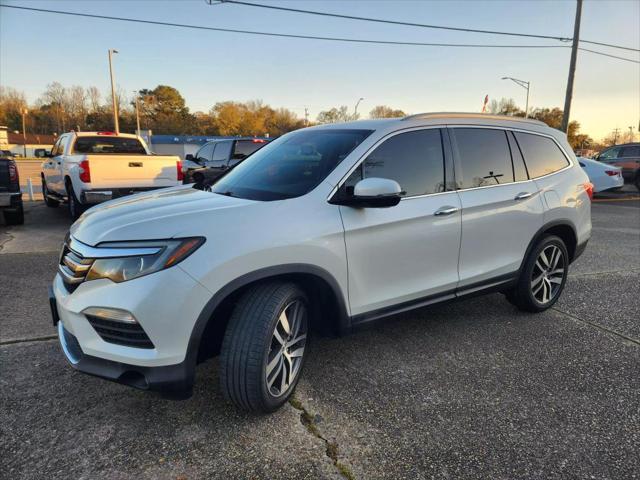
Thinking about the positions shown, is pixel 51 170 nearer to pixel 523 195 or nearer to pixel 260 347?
pixel 260 347

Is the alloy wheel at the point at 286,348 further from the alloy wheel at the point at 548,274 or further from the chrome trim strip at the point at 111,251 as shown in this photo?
the alloy wheel at the point at 548,274

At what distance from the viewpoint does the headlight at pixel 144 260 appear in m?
2.15

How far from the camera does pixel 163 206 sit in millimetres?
2623

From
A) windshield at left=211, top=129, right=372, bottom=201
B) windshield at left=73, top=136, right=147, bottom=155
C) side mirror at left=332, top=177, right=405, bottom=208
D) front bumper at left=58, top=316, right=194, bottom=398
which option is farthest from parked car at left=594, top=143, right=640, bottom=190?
front bumper at left=58, top=316, right=194, bottom=398

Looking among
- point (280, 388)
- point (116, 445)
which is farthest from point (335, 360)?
point (116, 445)

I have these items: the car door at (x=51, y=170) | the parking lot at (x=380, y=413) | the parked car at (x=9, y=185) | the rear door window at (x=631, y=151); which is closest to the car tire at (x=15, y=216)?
the parked car at (x=9, y=185)

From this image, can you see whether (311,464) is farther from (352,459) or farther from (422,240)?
(422,240)

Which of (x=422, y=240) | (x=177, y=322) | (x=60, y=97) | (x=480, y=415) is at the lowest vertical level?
(x=480, y=415)

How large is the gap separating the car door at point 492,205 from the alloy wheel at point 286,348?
1402 mm

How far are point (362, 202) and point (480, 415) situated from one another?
146cm

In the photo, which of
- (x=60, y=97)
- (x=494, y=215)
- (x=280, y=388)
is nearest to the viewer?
(x=280, y=388)

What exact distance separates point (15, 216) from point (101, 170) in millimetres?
2225

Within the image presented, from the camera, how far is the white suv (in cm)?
218

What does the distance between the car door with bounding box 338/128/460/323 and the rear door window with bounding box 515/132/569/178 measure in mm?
1078
